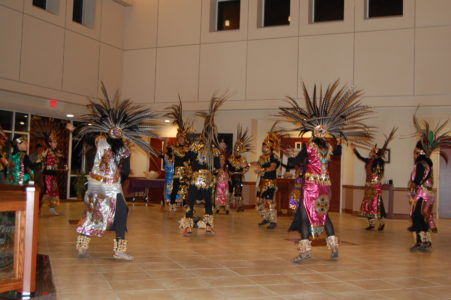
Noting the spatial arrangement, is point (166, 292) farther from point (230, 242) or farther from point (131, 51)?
point (131, 51)

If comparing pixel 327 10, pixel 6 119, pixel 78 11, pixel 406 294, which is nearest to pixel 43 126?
pixel 6 119

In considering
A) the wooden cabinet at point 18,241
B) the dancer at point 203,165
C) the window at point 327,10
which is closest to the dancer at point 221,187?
the dancer at point 203,165

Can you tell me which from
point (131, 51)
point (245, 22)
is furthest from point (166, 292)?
point (131, 51)

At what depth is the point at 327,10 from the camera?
1402 cm

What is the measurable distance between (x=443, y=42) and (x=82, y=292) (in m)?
11.4

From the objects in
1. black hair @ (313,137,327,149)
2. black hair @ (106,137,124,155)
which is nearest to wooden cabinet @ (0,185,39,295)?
black hair @ (106,137,124,155)

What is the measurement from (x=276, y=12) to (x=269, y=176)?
6909 millimetres

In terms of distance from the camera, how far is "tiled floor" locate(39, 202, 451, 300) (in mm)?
4418

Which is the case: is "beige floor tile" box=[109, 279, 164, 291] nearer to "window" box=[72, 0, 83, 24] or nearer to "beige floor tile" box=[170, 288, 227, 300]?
"beige floor tile" box=[170, 288, 227, 300]

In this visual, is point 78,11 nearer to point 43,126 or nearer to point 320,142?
point 43,126

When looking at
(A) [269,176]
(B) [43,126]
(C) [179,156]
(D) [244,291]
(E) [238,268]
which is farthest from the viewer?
(B) [43,126]

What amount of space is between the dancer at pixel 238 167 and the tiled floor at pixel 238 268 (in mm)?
3573

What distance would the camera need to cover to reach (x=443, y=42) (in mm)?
12383

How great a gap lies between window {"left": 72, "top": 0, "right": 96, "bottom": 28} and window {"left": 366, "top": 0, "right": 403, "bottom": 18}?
817 centimetres
